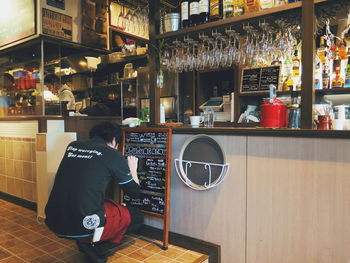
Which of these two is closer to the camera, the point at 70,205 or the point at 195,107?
the point at 70,205

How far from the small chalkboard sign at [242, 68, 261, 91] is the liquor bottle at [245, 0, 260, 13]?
1.90m

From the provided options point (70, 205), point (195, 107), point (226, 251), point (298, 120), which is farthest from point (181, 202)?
point (195, 107)

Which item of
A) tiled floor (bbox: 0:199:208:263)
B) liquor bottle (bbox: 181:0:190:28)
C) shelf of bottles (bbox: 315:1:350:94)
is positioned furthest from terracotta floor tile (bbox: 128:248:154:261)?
shelf of bottles (bbox: 315:1:350:94)

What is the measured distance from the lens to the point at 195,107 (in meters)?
5.10

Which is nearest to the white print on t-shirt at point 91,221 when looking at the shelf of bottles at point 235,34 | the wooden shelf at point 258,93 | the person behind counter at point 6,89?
the shelf of bottles at point 235,34

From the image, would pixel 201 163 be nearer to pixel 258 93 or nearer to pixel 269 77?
pixel 258 93

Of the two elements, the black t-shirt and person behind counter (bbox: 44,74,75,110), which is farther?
person behind counter (bbox: 44,74,75,110)

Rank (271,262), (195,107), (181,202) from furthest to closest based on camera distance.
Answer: (195,107)
(181,202)
(271,262)

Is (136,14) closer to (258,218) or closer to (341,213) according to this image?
(258,218)

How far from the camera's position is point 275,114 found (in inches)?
89.7

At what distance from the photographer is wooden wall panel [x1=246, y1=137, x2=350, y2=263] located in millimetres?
1827

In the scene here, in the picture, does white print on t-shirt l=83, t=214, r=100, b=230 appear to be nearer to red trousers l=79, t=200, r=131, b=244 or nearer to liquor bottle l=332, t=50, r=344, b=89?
red trousers l=79, t=200, r=131, b=244

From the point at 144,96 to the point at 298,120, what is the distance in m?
3.57

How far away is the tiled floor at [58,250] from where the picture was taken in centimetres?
242
